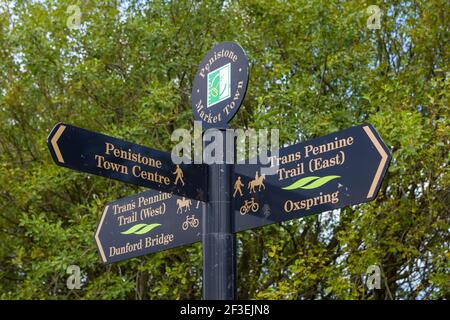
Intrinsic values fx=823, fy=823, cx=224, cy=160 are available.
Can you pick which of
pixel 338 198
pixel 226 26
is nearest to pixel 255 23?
pixel 226 26

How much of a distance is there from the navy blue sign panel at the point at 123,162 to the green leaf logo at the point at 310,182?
17.7 inches

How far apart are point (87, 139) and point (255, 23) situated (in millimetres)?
6863

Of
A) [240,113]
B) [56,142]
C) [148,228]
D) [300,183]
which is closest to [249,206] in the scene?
[300,183]

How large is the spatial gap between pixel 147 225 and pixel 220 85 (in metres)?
0.84

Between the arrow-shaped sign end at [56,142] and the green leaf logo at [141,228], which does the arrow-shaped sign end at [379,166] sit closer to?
the green leaf logo at [141,228]

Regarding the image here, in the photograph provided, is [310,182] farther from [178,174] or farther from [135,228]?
[135,228]

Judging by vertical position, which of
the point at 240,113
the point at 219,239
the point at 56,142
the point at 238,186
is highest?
the point at 240,113

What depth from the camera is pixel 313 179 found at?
3869 mm

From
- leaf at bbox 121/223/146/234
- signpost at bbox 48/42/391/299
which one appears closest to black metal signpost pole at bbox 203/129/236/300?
signpost at bbox 48/42/391/299

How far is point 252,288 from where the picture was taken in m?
10.0

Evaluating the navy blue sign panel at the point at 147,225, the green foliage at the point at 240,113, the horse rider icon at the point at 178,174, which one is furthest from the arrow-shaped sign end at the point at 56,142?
the green foliage at the point at 240,113

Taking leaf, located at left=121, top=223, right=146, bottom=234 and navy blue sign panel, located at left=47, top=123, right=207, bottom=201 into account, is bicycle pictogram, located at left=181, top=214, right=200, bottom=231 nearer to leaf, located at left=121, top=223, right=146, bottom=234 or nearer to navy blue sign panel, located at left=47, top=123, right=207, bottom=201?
navy blue sign panel, located at left=47, top=123, right=207, bottom=201

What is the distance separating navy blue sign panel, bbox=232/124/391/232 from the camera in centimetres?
372
